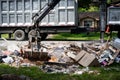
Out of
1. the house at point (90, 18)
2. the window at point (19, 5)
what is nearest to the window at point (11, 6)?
the window at point (19, 5)

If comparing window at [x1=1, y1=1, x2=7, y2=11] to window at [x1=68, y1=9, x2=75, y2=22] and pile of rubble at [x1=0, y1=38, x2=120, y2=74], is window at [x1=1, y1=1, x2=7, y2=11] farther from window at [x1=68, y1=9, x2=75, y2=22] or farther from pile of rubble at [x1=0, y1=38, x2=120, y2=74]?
pile of rubble at [x1=0, y1=38, x2=120, y2=74]

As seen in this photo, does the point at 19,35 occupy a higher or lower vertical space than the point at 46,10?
lower

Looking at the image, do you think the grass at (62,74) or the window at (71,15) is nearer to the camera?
the grass at (62,74)

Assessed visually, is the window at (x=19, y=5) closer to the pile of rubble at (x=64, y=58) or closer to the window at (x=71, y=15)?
the window at (x=71, y=15)

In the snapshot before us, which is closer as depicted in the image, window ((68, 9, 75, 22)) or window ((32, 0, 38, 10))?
window ((68, 9, 75, 22))

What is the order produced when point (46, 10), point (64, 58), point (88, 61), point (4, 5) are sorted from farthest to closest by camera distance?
1. point (4, 5)
2. point (46, 10)
3. point (64, 58)
4. point (88, 61)

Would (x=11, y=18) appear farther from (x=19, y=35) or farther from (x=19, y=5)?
(x=19, y=35)

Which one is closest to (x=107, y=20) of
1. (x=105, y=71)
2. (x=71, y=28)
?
(x=71, y=28)

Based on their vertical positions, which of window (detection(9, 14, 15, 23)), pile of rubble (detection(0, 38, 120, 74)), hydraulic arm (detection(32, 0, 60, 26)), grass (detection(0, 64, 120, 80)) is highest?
hydraulic arm (detection(32, 0, 60, 26))

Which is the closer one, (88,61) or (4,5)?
(88,61)

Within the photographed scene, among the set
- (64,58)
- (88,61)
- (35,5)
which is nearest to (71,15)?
(35,5)

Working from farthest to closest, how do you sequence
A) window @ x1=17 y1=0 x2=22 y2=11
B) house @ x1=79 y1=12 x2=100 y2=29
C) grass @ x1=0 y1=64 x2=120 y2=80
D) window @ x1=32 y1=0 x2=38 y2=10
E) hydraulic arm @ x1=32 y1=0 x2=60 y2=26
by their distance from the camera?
1. house @ x1=79 y1=12 x2=100 y2=29
2. window @ x1=17 y1=0 x2=22 y2=11
3. window @ x1=32 y1=0 x2=38 y2=10
4. hydraulic arm @ x1=32 y1=0 x2=60 y2=26
5. grass @ x1=0 y1=64 x2=120 y2=80

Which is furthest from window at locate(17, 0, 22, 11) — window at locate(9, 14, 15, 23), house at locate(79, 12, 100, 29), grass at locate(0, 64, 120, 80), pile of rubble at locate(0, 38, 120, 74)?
house at locate(79, 12, 100, 29)

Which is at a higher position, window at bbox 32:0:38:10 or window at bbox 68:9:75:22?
window at bbox 32:0:38:10
